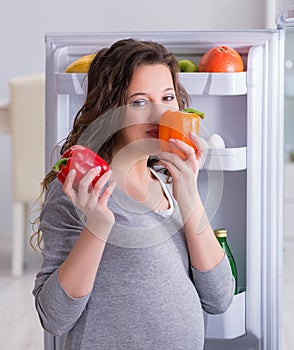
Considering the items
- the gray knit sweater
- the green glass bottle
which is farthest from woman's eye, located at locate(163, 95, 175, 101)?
the green glass bottle

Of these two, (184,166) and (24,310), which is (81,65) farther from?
(24,310)

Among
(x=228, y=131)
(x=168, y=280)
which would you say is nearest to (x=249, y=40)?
(x=228, y=131)

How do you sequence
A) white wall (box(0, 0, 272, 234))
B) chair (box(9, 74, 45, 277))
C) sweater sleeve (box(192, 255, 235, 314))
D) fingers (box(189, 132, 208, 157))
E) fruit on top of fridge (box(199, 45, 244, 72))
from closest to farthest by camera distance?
fingers (box(189, 132, 208, 157)) → sweater sleeve (box(192, 255, 235, 314)) → fruit on top of fridge (box(199, 45, 244, 72)) → chair (box(9, 74, 45, 277)) → white wall (box(0, 0, 272, 234))

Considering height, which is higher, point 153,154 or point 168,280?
point 153,154

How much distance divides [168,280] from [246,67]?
685 mm

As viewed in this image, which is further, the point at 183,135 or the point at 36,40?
the point at 36,40

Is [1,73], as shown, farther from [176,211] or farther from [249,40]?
[176,211]

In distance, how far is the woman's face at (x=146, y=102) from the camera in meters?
1.08

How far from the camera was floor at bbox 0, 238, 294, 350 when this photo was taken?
254 centimetres

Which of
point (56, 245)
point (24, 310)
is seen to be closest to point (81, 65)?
point (56, 245)

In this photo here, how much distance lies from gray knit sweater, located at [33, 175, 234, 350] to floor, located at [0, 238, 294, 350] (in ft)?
4.41

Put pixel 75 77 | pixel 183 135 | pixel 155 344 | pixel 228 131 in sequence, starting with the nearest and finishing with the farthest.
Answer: pixel 183 135
pixel 155 344
pixel 75 77
pixel 228 131

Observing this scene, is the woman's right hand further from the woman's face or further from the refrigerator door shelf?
the refrigerator door shelf

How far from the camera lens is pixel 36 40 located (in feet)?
13.0
